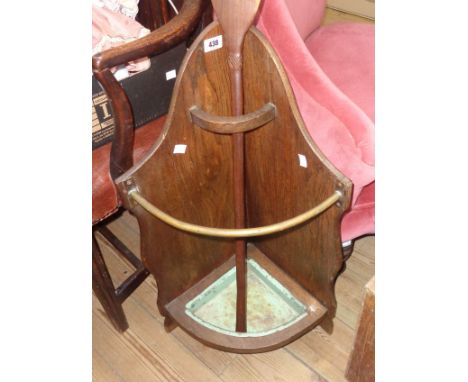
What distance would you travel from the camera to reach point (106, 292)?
1.26 m

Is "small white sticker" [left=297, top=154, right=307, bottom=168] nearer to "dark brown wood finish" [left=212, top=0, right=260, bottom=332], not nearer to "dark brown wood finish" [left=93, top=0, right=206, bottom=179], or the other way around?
"dark brown wood finish" [left=212, top=0, right=260, bottom=332]

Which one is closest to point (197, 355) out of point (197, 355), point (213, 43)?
point (197, 355)

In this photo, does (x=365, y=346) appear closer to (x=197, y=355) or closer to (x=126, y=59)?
(x=197, y=355)

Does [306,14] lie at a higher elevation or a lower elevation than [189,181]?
higher

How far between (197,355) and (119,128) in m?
0.71

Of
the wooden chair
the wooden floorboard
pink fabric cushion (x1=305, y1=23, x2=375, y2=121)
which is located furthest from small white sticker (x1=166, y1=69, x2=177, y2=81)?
the wooden floorboard

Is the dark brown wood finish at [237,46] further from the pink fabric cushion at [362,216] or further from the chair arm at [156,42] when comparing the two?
the pink fabric cushion at [362,216]

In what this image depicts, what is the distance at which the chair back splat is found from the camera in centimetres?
88

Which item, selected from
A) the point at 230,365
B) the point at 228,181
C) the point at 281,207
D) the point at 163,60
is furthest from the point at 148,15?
Answer: the point at 230,365

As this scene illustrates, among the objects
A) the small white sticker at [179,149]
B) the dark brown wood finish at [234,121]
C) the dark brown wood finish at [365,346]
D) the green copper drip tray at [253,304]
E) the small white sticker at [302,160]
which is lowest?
the green copper drip tray at [253,304]

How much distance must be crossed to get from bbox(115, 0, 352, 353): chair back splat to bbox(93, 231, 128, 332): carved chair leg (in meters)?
0.14

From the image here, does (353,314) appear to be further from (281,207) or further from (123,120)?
(123,120)

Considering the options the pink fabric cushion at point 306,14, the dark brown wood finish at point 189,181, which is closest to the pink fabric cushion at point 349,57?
the pink fabric cushion at point 306,14

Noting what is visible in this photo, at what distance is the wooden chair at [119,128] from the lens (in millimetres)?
918
